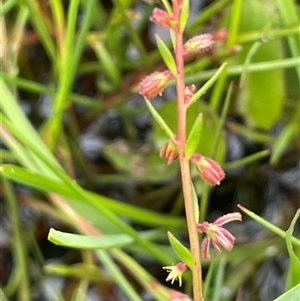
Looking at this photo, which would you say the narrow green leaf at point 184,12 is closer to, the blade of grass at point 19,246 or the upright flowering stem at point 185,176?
the upright flowering stem at point 185,176

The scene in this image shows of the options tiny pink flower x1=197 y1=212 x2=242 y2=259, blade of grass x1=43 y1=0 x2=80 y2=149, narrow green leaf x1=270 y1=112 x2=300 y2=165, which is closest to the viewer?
tiny pink flower x1=197 y1=212 x2=242 y2=259

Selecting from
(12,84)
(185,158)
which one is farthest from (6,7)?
(185,158)

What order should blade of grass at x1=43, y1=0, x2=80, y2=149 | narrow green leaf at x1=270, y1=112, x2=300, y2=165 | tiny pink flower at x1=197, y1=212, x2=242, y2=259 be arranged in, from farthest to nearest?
narrow green leaf at x1=270, y1=112, x2=300, y2=165
blade of grass at x1=43, y1=0, x2=80, y2=149
tiny pink flower at x1=197, y1=212, x2=242, y2=259

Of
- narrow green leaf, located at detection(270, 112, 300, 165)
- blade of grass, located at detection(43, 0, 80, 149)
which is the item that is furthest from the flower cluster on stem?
narrow green leaf, located at detection(270, 112, 300, 165)

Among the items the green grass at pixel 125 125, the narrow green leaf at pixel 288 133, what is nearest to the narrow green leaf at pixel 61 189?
the green grass at pixel 125 125

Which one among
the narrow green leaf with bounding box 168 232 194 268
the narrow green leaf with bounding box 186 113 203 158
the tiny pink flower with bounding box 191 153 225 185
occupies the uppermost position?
the narrow green leaf with bounding box 186 113 203 158

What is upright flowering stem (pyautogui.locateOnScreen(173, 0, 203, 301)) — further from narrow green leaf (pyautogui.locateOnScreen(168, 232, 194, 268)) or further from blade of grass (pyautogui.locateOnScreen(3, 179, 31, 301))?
blade of grass (pyautogui.locateOnScreen(3, 179, 31, 301))

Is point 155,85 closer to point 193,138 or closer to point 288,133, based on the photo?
point 193,138

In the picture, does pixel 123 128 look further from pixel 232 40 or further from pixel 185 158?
pixel 185 158
